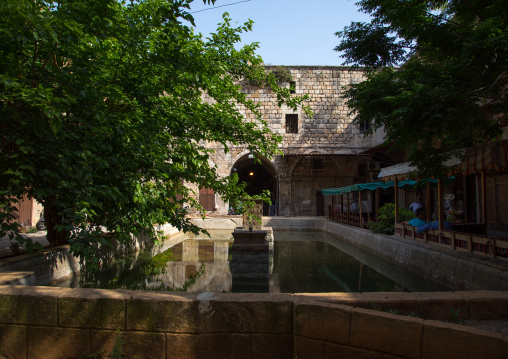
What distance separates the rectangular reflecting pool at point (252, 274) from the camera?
6.91 m

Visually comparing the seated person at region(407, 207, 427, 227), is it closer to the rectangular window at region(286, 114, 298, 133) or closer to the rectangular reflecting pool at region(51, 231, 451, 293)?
the rectangular reflecting pool at region(51, 231, 451, 293)

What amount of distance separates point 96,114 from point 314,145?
20.3 m

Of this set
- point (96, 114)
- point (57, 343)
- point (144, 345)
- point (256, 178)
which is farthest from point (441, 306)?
point (256, 178)

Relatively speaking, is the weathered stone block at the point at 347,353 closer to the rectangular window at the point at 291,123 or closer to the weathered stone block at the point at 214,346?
the weathered stone block at the point at 214,346

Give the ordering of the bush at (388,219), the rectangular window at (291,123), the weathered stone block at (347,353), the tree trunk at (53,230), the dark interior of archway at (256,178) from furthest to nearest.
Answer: the dark interior of archway at (256,178) < the rectangular window at (291,123) < the bush at (388,219) < the tree trunk at (53,230) < the weathered stone block at (347,353)

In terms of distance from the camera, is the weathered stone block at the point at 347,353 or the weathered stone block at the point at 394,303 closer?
the weathered stone block at the point at 347,353

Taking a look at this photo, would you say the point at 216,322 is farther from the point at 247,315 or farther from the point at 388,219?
the point at 388,219

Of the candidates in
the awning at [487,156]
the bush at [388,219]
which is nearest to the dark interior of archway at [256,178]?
the bush at [388,219]

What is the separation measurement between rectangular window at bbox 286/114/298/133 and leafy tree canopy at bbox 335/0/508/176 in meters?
17.0

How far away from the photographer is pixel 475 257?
6418 millimetres

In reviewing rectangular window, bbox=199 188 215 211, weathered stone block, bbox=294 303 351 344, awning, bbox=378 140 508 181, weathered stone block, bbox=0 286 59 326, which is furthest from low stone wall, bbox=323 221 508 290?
rectangular window, bbox=199 188 215 211

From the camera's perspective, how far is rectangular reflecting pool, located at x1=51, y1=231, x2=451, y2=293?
6.91 metres

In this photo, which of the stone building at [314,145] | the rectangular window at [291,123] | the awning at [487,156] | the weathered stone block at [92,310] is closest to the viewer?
the weathered stone block at [92,310]

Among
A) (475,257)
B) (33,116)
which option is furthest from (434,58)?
(33,116)
